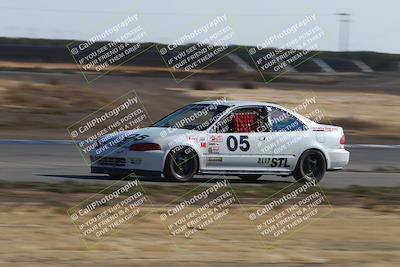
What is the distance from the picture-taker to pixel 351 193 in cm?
1425

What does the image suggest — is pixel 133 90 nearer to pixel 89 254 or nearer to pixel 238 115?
pixel 238 115

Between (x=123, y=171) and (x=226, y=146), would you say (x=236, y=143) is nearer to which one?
(x=226, y=146)

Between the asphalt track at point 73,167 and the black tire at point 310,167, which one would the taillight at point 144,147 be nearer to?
the asphalt track at point 73,167

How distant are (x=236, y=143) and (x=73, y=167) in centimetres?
369

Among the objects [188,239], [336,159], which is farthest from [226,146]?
[188,239]

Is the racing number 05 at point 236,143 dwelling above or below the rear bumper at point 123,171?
below

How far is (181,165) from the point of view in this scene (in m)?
15.0

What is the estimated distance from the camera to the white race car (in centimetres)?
1485

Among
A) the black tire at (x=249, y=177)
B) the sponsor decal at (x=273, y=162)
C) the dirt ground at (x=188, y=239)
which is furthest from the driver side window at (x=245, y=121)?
the dirt ground at (x=188, y=239)

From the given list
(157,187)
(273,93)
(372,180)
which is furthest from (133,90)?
(157,187)

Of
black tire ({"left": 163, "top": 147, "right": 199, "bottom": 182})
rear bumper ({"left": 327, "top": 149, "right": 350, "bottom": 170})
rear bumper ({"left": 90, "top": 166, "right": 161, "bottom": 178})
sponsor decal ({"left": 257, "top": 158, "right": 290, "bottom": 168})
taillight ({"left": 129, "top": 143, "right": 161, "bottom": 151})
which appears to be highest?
taillight ({"left": 129, "top": 143, "right": 161, "bottom": 151})

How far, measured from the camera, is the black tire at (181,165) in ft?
48.7

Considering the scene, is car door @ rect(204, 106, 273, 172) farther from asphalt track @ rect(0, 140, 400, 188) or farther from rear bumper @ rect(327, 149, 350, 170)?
rear bumper @ rect(327, 149, 350, 170)

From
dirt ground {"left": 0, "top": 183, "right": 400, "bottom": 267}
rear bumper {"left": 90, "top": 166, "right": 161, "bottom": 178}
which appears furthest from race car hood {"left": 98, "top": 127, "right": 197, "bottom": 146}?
dirt ground {"left": 0, "top": 183, "right": 400, "bottom": 267}
